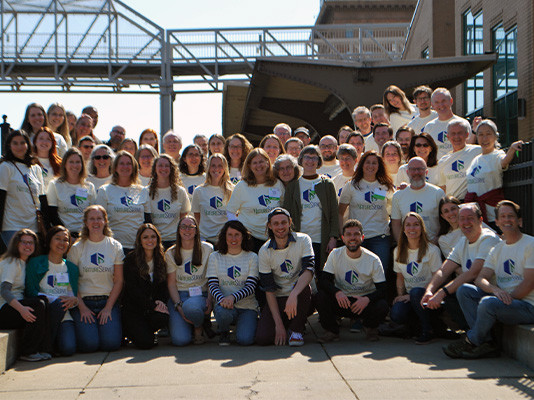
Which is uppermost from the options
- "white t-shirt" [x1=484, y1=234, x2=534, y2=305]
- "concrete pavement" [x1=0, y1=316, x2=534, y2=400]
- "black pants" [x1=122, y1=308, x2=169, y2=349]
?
"white t-shirt" [x1=484, y1=234, x2=534, y2=305]

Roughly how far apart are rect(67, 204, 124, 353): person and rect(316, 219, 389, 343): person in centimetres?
215

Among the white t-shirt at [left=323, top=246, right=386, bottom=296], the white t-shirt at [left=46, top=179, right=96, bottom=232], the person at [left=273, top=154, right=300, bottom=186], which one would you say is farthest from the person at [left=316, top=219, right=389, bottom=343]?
the white t-shirt at [left=46, top=179, right=96, bottom=232]

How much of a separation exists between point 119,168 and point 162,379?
9.69 ft

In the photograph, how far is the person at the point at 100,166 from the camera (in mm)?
8375

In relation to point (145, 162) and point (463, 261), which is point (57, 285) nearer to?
point (145, 162)

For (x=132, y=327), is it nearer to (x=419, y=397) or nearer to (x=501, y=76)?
(x=419, y=397)

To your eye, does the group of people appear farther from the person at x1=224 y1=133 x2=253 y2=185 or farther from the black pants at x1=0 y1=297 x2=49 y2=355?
the person at x1=224 y1=133 x2=253 y2=185

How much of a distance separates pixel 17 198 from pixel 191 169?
7.38 feet

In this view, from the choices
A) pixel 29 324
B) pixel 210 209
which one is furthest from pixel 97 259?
pixel 210 209

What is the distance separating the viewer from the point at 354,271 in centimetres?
745

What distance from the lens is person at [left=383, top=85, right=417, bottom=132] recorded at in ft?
33.8

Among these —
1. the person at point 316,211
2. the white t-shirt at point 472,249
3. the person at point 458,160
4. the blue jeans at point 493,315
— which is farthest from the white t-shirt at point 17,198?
the person at point 458,160

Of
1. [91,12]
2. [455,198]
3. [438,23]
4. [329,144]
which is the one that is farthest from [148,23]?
[455,198]

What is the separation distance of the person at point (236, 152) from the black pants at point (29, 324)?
3.06 metres
